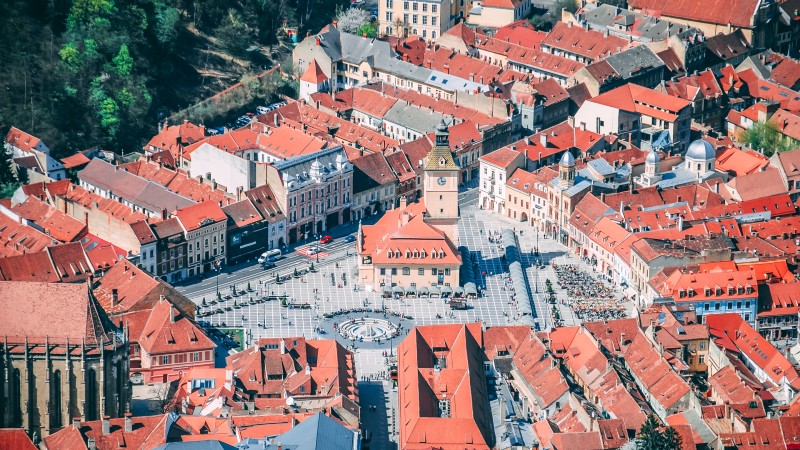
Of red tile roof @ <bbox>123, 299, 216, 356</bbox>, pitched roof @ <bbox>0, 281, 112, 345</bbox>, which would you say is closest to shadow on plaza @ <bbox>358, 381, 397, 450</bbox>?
red tile roof @ <bbox>123, 299, 216, 356</bbox>

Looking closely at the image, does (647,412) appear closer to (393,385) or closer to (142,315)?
(393,385)

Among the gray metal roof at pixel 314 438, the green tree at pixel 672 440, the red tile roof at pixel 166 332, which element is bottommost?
the green tree at pixel 672 440

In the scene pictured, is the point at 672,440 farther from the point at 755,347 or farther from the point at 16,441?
the point at 16,441

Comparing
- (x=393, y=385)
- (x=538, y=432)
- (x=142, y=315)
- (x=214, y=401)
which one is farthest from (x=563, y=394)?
(x=142, y=315)

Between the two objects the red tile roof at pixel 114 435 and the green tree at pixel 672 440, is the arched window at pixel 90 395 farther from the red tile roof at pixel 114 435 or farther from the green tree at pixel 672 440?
the green tree at pixel 672 440

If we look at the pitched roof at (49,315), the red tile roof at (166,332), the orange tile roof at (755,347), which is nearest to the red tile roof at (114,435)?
the pitched roof at (49,315)

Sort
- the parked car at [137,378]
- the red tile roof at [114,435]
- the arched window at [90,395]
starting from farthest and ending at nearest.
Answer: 1. the parked car at [137,378]
2. the arched window at [90,395]
3. the red tile roof at [114,435]
